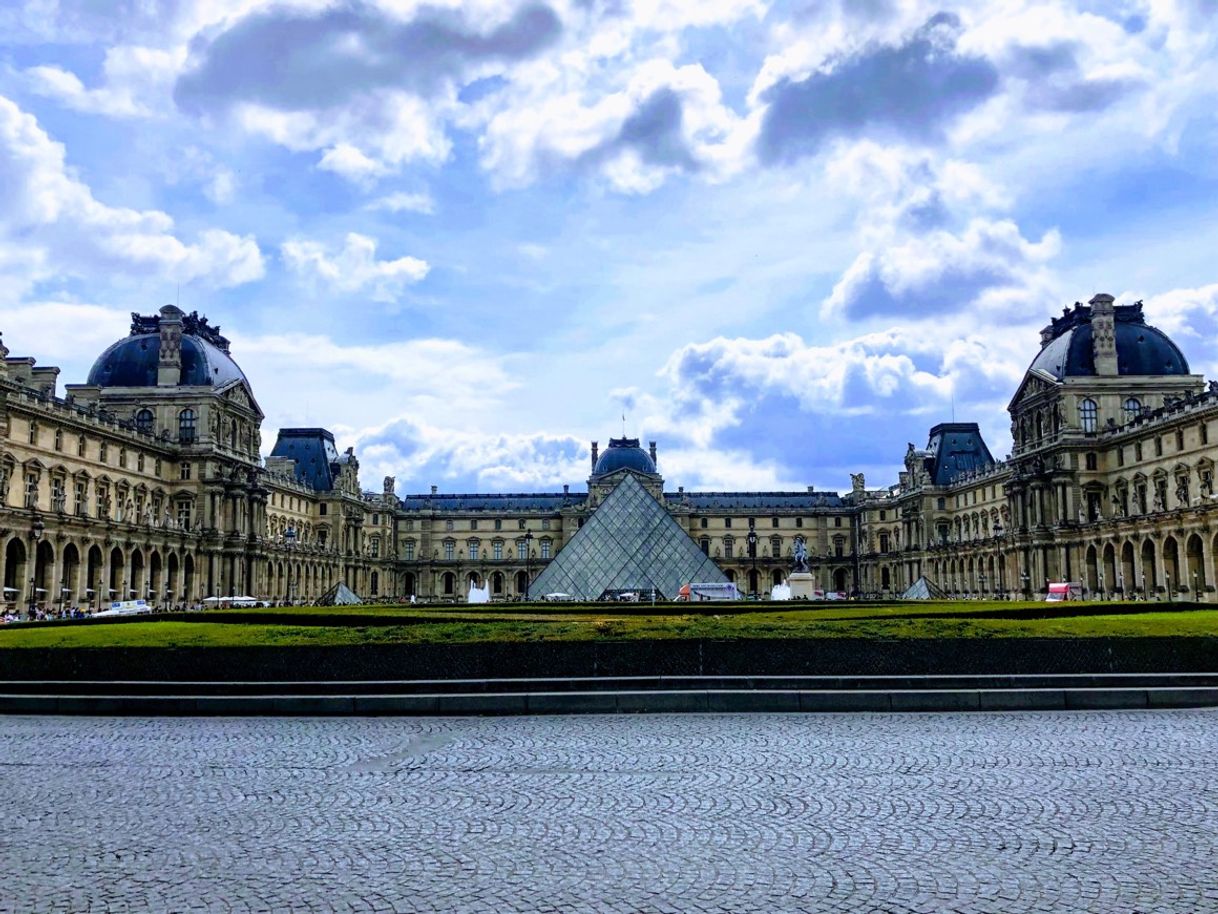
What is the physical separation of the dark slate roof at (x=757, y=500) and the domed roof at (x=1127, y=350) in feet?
146

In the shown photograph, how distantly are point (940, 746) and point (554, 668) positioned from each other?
623cm

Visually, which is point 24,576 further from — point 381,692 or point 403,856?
point 403,856

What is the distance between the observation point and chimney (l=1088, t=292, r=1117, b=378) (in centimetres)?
6738

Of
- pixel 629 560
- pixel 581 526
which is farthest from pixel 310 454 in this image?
pixel 629 560

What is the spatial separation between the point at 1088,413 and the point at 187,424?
2219 inches

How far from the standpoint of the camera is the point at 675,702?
48.2 ft

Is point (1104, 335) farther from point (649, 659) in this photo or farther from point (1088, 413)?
point (649, 659)

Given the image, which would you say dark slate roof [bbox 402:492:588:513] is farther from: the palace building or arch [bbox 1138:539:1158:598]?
arch [bbox 1138:539:1158:598]

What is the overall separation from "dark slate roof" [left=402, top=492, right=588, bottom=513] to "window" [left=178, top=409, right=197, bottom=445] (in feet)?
151

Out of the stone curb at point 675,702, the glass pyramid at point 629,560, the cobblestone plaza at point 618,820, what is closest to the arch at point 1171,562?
the glass pyramid at point 629,560

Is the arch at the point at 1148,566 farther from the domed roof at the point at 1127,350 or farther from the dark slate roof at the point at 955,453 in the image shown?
the dark slate roof at the point at 955,453

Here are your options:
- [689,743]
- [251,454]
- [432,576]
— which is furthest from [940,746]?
[432,576]

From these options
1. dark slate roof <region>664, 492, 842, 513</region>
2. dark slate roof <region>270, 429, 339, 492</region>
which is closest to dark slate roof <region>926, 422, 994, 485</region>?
dark slate roof <region>664, 492, 842, 513</region>

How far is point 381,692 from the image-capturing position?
1535 centimetres
